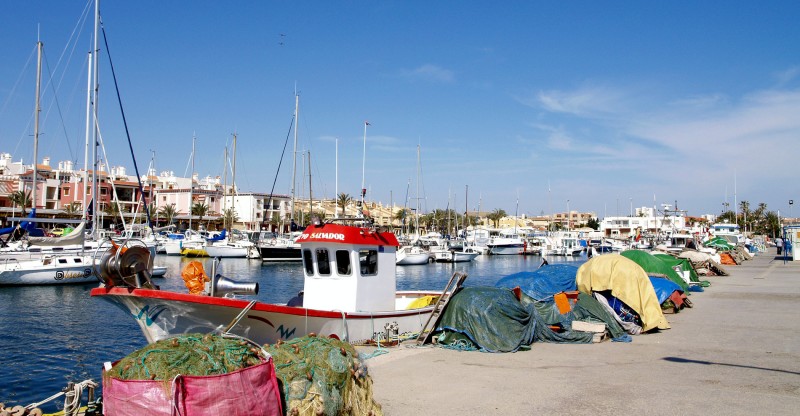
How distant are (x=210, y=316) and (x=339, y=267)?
3.63 metres

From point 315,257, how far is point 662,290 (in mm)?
11431

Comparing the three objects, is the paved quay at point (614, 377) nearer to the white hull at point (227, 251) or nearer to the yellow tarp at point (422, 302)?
the yellow tarp at point (422, 302)

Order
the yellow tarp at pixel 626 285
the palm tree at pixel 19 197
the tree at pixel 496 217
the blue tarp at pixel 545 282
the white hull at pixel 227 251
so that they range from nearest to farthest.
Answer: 1. the yellow tarp at pixel 626 285
2. the blue tarp at pixel 545 282
3. the white hull at pixel 227 251
4. the palm tree at pixel 19 197
5. the tree at pixel 496 217

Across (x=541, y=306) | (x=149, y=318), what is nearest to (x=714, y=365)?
(x=541, y=306)

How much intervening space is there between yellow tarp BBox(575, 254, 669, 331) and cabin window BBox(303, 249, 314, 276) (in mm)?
7630

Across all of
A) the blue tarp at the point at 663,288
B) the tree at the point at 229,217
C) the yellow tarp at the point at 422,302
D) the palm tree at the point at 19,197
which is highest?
the palm tree at the point at 19,197

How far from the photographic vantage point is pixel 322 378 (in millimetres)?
7289

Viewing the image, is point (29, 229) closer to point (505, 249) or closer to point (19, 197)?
point (19, 197)

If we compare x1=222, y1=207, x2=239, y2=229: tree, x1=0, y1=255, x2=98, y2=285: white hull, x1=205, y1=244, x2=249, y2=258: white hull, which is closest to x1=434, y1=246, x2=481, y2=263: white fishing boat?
x1=205, y1=244, x2=249, y2=258: white hull

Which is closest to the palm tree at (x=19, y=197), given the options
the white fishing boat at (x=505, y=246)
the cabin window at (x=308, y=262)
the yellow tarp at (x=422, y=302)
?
the white fishing boat at (x=505, y=246)

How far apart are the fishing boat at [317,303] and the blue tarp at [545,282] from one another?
388 centimetres

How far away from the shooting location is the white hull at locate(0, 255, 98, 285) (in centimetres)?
3472

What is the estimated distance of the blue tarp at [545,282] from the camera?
19.0 meters

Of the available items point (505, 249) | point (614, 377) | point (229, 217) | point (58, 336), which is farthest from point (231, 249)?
point (614, 377)
